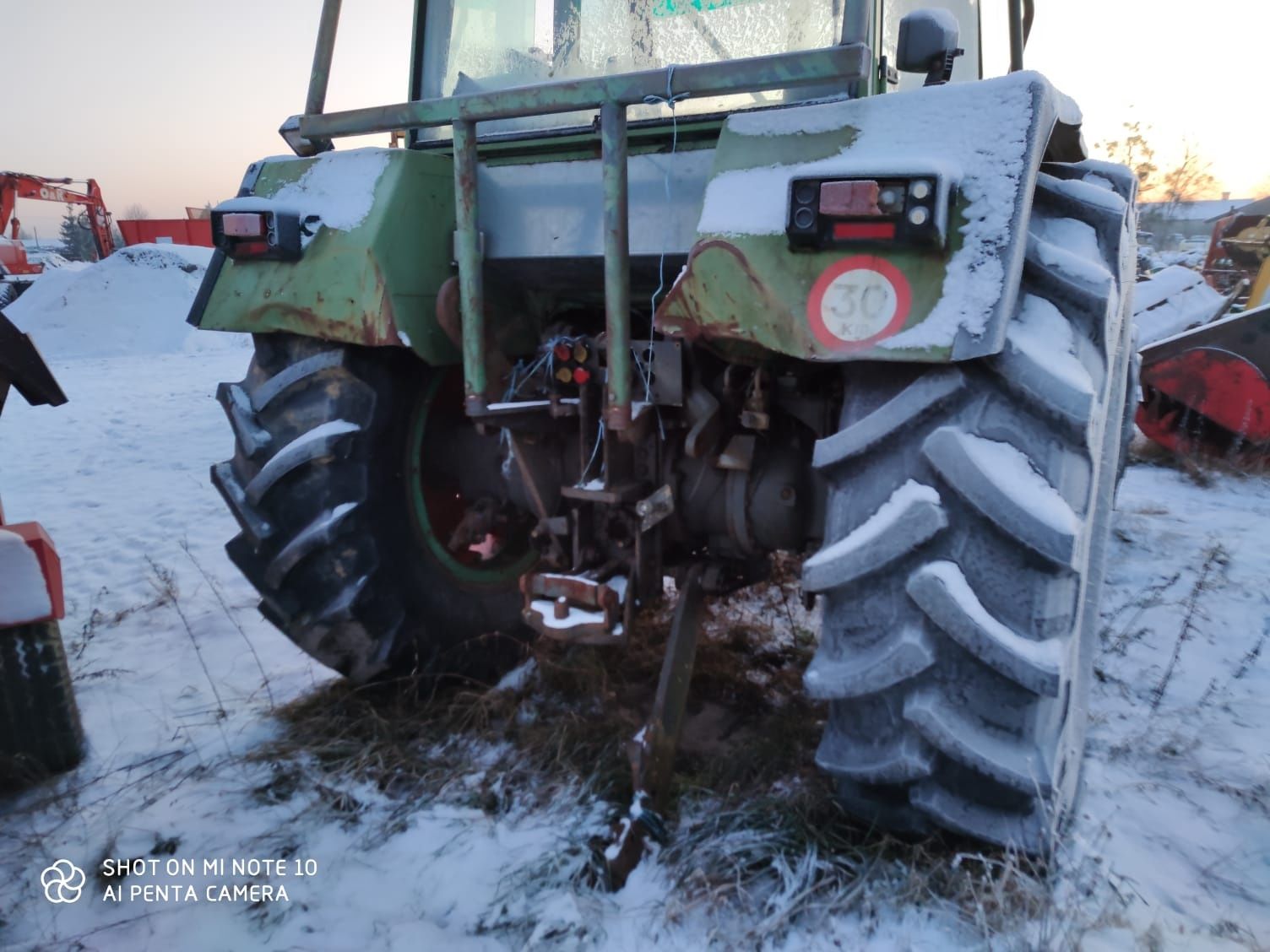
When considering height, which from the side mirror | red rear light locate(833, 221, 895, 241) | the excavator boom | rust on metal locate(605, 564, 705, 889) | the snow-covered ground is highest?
the excavator boom

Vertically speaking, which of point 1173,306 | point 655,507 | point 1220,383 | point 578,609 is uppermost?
point 1173,306

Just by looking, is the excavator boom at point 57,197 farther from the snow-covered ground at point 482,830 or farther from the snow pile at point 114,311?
the snow-covered ground at point 482,830

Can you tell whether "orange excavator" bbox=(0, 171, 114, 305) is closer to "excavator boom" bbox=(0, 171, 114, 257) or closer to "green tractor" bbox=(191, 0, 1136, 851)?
"excavator boom" bbox=(0, 171, 114, 257)

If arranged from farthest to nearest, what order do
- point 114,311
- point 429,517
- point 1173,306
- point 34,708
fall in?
point 114,311 < point 1173,306 < point 429,517 < point 34,708

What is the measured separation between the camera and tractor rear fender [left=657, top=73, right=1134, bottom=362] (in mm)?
1509

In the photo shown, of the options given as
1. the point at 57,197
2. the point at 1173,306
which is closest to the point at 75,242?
the point at 57,197

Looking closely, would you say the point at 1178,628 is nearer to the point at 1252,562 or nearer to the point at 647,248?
the point at 1252,562

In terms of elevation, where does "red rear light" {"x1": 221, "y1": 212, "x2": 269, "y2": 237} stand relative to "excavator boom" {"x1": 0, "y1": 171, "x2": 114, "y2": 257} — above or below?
below

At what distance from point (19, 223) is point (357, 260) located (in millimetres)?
22489

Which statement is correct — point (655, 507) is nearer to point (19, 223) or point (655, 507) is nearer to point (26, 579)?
point (26, 579)

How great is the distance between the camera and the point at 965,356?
149 cm

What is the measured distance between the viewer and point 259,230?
2.22 meters

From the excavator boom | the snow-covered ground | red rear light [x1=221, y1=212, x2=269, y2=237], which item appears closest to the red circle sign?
the snow-covered ground

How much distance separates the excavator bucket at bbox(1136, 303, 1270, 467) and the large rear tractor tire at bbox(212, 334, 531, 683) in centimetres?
468
